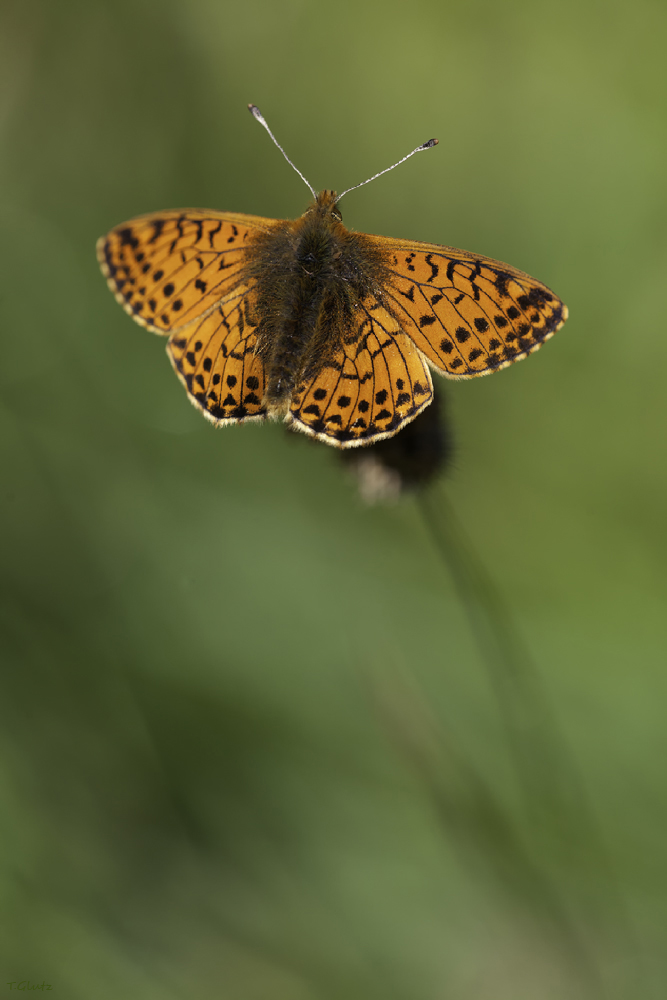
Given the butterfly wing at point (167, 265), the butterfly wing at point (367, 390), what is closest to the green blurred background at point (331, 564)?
the butterfly wing at point (367, 390)

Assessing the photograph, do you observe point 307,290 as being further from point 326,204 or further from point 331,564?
point 331,564

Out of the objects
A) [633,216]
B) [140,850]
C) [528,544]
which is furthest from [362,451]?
[633,216]

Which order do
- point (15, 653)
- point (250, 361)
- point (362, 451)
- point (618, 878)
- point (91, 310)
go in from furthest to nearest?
point (91, 310), point (15, 653), point (362, 451), point (618, 878), point (250, 361)

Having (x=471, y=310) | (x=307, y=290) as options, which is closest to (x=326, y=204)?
(x=307, y=290)

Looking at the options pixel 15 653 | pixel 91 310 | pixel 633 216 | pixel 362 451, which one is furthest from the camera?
pixel 91 310

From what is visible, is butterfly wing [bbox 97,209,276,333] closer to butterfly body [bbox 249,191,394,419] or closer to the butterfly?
the butterfly

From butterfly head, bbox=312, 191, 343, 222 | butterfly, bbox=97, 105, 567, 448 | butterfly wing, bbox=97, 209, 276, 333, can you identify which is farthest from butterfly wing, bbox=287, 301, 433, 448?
butterfly wing, bbox=97, 209, 276, 333

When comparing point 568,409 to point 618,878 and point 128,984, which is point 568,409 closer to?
point 618,878
